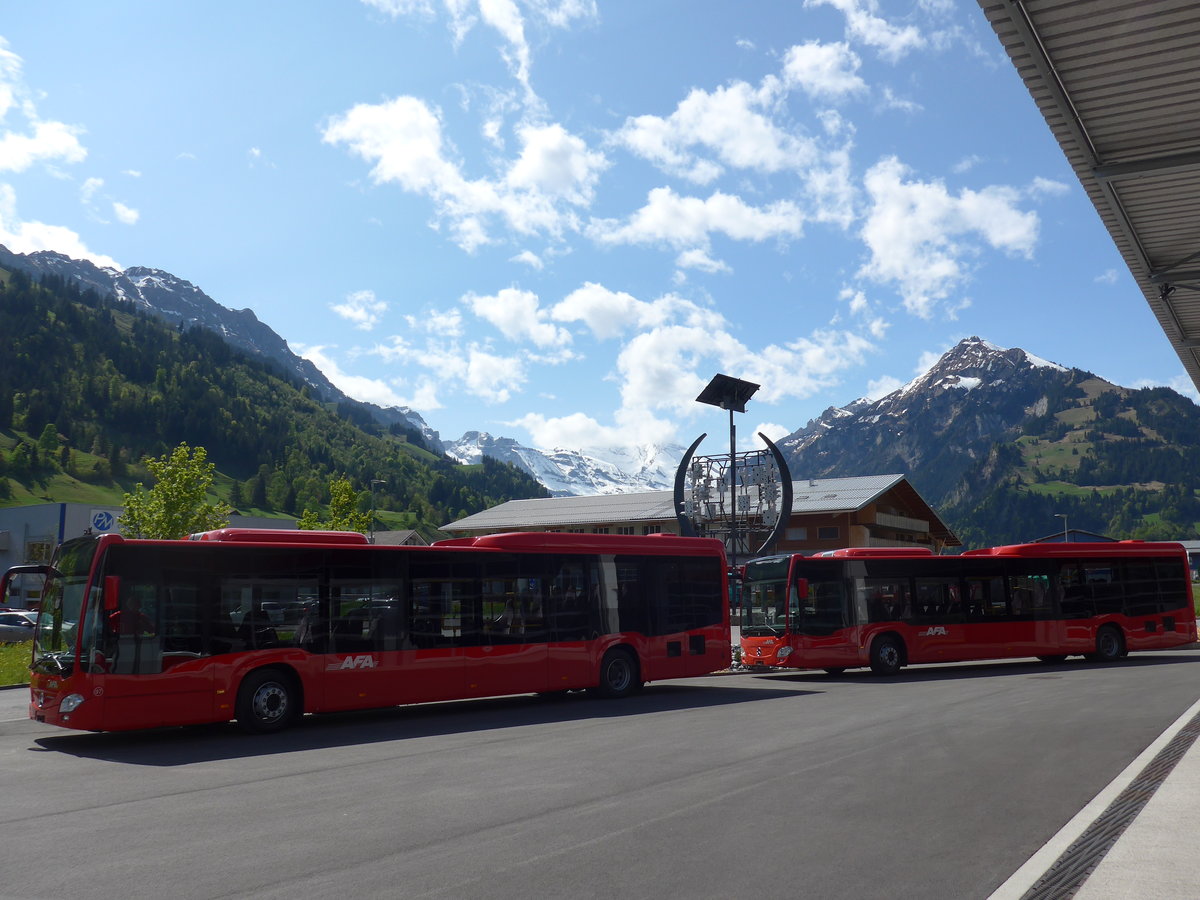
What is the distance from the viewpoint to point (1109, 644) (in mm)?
26672

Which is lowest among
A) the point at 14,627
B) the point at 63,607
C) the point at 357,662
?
the point at 357,662

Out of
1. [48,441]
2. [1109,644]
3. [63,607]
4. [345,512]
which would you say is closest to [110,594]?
[63,607]

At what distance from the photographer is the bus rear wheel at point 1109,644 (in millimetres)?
26500

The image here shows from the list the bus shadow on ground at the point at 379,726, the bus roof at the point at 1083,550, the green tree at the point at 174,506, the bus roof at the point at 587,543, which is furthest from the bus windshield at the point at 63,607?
the green tree at the point at 174,506

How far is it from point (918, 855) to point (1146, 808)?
7.67ft

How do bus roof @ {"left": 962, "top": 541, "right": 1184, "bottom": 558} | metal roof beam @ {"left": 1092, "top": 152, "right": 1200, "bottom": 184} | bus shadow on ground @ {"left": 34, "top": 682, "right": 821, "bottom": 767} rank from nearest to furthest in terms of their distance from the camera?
metal roof beam @ {"left": 1092, "top": 152, "right": 1200, "bottom": 184}, bus shadow on ground @ {"left": 34, "top": 682, "right": 821, "bottom": 767}, bus roof @ {"left": 962, "top": 541, "right": 1184, "bottom": 558}

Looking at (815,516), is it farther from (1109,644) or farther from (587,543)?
(587,543)

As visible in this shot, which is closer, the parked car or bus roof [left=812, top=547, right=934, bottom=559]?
bus roof [left=812, top=547, right=934, bottom=559]

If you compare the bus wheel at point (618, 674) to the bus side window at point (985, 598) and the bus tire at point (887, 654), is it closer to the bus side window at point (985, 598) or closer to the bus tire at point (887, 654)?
the bus tire at point (887, 654)

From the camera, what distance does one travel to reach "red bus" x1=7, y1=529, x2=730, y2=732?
42.3 ft

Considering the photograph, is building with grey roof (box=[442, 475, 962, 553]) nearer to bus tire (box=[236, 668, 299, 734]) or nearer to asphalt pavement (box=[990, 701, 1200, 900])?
bus tire (box=[236, 668, 299, 734])

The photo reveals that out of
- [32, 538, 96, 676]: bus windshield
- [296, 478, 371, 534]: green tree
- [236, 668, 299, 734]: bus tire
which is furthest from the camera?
[296, 478, 371, 534]: green tree

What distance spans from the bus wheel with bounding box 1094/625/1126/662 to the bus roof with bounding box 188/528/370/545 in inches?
797

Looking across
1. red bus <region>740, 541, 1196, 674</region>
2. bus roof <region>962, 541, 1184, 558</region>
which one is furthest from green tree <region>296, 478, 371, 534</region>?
bus roof <region>962, 541, 1184, 558</region>
